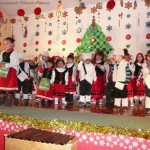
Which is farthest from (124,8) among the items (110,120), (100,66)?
(110,120)

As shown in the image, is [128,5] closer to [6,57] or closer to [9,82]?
[6,57]

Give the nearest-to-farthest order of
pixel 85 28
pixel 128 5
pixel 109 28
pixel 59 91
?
pixel 59 91 → pixel 128 5 → pixel 109 28 → pixel 85 28

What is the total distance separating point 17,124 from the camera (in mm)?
3049

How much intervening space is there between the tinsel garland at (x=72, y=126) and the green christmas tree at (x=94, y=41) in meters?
3.31

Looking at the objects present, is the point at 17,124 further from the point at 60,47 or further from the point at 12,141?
the point at 60,47

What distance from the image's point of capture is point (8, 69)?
13.0 ft

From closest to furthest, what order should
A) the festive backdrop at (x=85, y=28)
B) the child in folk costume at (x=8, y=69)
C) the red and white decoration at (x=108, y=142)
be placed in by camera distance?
the red and white decoration at (x=108, y=142) < the child in folk costume at (x=8, y=69) < the festive backdrop at (x=85, y=28)

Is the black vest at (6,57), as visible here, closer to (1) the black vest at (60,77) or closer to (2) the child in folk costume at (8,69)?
(2) the child in folk costume at (8,69)

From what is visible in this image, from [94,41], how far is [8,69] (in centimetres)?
265

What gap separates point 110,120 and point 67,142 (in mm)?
823

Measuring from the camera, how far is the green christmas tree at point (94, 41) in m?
6.01

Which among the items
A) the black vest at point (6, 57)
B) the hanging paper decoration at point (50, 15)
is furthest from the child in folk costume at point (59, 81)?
the hanging paper decoration at point (50, 15)

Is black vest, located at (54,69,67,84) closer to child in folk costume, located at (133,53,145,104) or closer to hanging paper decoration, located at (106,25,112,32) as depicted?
child in folk costume, located at (133,53,145,104)

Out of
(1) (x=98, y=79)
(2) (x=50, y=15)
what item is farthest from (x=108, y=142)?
(2) (x=50, y=15)
